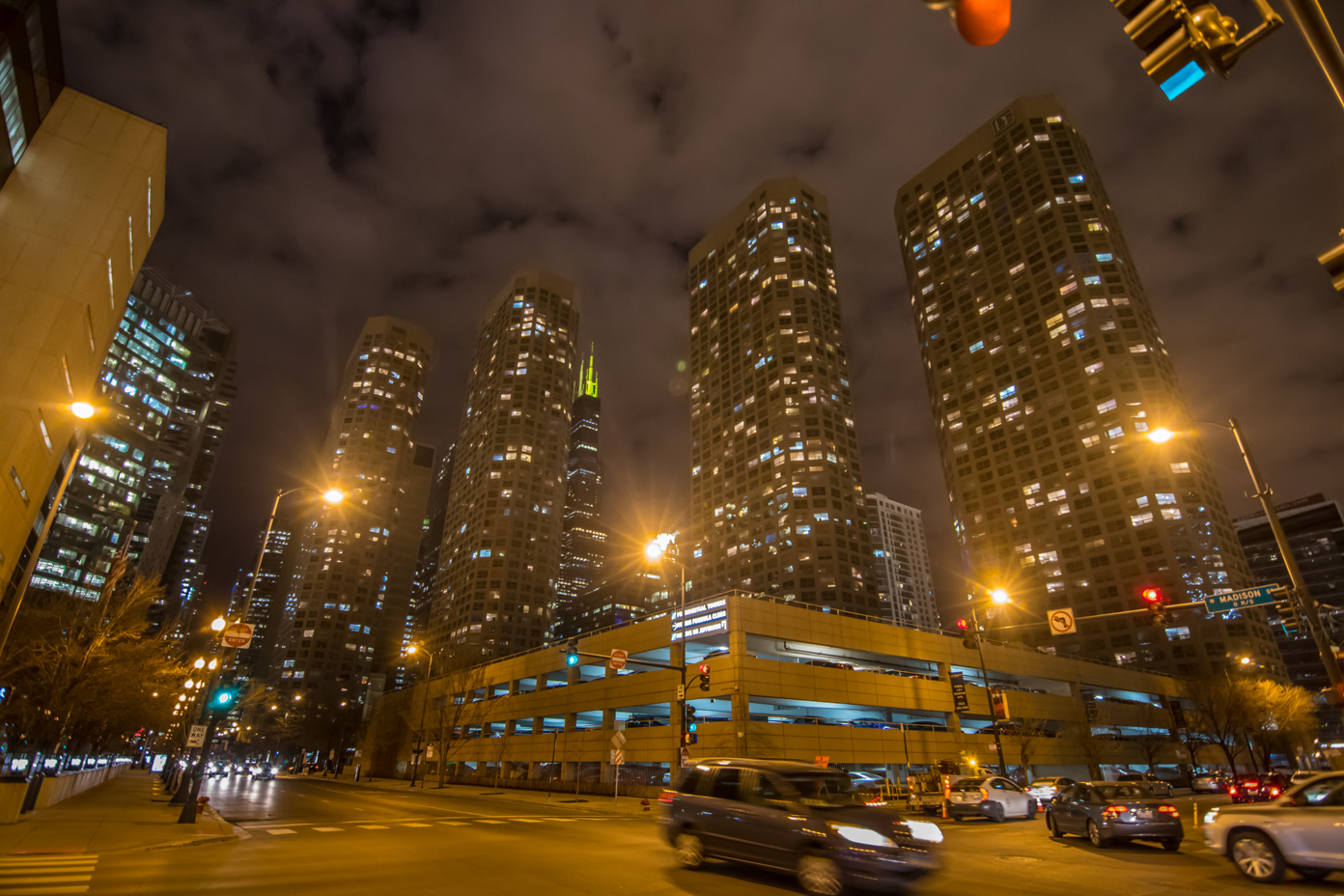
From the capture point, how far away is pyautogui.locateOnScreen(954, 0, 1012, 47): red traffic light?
3.83 metres

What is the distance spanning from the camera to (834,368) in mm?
145625

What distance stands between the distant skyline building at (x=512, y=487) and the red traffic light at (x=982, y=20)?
486 ft

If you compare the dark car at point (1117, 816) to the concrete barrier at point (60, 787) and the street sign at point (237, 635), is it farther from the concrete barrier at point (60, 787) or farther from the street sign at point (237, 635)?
the concrete barrier at point (60, 787)

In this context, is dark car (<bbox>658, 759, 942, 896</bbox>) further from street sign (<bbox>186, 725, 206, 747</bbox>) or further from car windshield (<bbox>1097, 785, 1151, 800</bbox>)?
street sign (<bbox>186, 725, 206, 747</bbox>)

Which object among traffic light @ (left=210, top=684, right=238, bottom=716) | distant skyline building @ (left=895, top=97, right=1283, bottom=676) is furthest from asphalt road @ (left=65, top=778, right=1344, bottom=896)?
distant skyline building @ (left=895, top=97, right=1283, bottom=676)

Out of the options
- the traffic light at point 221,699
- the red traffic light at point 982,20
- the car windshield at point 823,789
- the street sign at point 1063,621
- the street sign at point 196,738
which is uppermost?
the red traffic light at point 982,20

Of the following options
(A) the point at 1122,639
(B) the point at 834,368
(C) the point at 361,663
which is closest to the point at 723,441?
(B) the point at 834,368

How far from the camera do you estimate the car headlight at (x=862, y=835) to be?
909 cm

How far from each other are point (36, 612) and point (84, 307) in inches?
752

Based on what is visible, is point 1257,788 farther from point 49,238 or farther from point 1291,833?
point 49,238

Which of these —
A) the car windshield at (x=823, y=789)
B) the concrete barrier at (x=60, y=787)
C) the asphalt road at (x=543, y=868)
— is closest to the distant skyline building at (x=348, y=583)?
the concrete barrier at (x=60, y=787)

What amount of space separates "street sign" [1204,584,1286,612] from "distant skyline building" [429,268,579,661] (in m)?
138

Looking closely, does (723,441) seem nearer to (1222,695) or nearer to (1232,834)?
(1222,695)

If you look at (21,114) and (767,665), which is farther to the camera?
(767,665)
